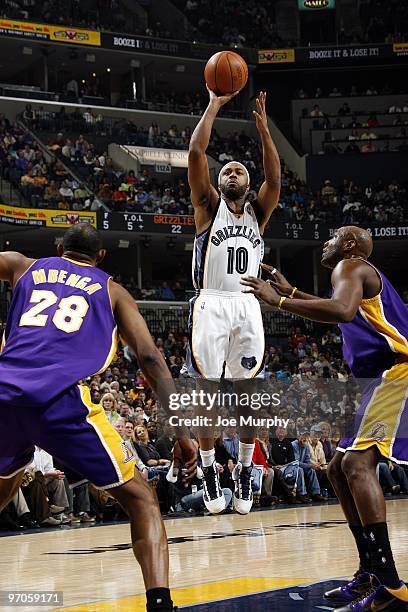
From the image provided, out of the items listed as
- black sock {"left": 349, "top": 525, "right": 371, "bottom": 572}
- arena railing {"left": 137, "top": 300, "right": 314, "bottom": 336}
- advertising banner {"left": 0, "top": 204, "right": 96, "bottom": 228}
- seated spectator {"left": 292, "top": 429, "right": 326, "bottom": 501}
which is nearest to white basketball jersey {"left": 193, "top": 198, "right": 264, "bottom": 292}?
black sock {"left": 349, "top": 525, "right": 371, "bottom": 572}

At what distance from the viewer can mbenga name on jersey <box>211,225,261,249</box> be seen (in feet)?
A: 23.7

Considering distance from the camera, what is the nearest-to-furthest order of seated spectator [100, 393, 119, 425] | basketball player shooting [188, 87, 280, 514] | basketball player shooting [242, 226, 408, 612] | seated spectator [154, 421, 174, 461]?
basketball player shooting [242, 226, 408, 612] < basketball player shooting [188, 87, 280, 514] < seated spectator [100, 393, 119, 425] < seated spectator [154, 421, 174, 461]

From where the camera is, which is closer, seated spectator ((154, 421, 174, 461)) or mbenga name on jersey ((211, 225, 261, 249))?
mbenga name on jersey ((211, 225, 261, 249))

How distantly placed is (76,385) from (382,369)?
249 centimetres

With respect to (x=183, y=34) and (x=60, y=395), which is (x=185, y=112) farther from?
(x=60, y=395)

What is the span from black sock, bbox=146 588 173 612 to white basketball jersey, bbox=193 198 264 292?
3.09m

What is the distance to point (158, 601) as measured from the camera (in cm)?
455

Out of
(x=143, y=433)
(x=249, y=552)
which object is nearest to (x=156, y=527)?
(x=249, y=552)

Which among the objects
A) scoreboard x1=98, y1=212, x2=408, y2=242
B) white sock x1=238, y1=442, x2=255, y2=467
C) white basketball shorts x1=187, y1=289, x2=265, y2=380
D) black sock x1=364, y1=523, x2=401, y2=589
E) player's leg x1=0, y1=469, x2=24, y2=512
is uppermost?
scoreboard x1=98, y1=212, x2=408, y2=242

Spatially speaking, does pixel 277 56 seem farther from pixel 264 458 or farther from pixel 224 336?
pixel 224 336

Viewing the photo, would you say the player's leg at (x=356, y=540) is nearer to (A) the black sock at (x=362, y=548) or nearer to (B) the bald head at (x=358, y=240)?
(A) the black sock at (x=362, y=548)

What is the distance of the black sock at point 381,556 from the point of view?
19.5 ft

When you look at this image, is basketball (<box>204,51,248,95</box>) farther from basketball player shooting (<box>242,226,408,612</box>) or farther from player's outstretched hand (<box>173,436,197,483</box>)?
player's outstretched hand (<box>173,436,197,483</box>)

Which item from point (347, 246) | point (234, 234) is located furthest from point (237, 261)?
point (347, 246)
